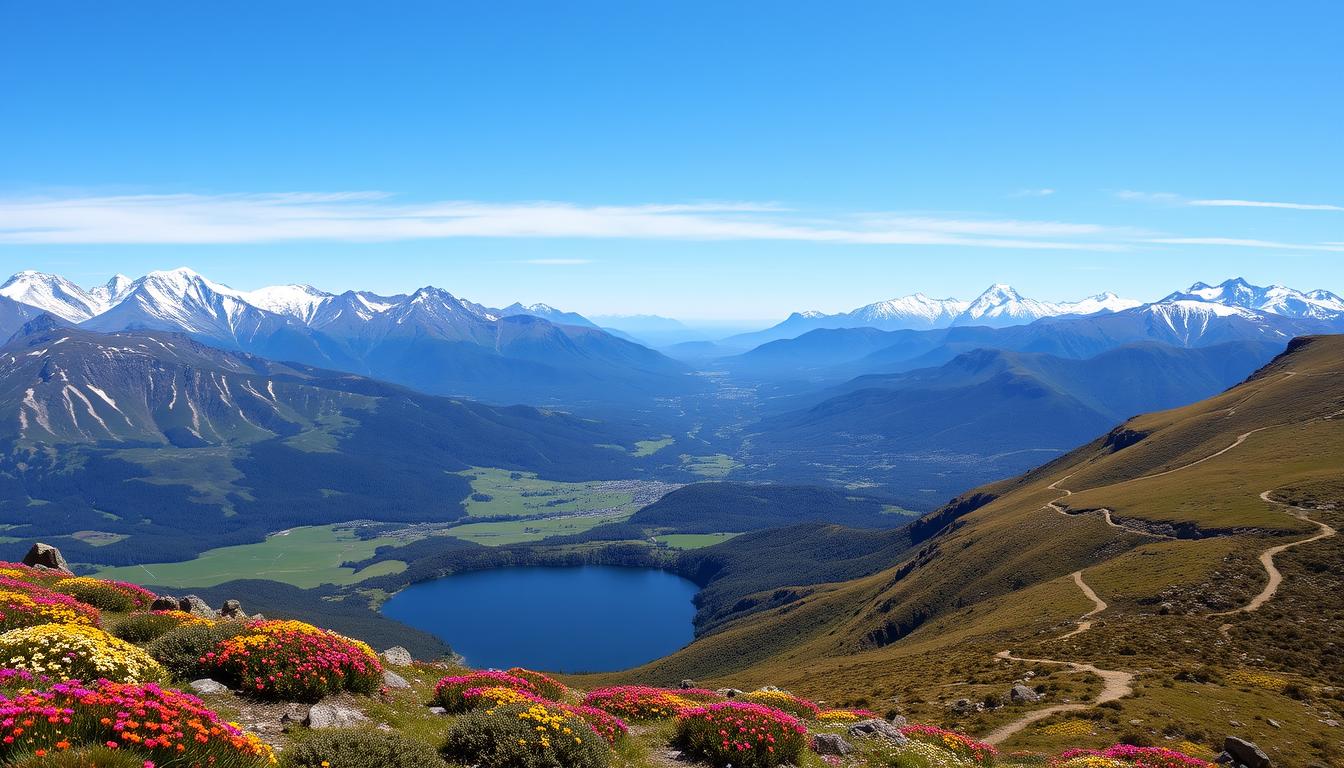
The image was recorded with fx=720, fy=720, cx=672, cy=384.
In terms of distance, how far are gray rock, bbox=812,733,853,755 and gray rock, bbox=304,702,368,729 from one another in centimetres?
1524

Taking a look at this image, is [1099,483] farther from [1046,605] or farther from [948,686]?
[948,686]

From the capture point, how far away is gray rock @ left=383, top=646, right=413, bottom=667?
32.0 metres

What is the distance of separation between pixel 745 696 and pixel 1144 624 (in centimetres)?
5561

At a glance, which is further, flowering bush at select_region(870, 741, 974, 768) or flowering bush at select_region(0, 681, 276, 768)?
flowering bush at select_region(870, 741, 974, 768)

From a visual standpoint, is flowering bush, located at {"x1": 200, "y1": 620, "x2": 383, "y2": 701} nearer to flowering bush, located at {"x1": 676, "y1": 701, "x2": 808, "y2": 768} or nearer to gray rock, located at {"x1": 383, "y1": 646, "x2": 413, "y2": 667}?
gray rock, located at {"x1": 383, "y1": 646, "x2": 413, "y2": 667}

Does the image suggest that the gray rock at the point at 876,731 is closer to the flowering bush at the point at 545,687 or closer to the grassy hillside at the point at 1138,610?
the flowering bush at the point at 545,687

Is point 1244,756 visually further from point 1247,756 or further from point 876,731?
point 876,731

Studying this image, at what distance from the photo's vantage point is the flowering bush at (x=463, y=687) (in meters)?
24.9

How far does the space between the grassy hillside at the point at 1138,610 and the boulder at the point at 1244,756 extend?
7257 mm

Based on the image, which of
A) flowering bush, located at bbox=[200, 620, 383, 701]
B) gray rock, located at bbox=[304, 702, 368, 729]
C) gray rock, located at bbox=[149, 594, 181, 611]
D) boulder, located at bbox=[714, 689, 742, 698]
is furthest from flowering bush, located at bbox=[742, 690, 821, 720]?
gray rock, located at bbox=[149, 594, 181, 611]

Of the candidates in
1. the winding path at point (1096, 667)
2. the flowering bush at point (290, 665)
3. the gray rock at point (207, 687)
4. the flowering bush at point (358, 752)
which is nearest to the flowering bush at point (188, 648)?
the flowering bush at point (290, 665)

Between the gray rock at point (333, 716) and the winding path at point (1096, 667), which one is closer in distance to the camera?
the gray rock at point (333, 716)

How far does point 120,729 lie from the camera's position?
11367mm

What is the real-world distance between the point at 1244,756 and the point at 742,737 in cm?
2269
